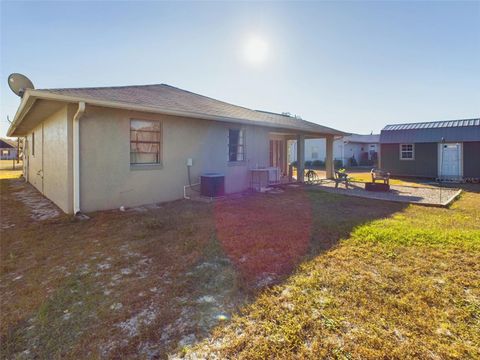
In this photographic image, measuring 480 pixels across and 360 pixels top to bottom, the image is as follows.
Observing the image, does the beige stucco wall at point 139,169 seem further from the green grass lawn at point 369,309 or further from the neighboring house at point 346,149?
the neighboring house at point 346,149

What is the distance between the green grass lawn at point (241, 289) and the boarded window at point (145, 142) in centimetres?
234

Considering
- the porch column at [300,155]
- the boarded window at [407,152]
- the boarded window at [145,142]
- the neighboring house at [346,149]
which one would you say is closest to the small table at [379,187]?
the porch column at [300,155]

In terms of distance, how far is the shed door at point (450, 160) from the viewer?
15.3m

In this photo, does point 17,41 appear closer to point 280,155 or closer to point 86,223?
point 86,223

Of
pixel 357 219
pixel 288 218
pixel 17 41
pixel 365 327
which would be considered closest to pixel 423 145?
pixel 357 219

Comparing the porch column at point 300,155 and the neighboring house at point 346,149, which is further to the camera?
the neighboring house at point 346,149

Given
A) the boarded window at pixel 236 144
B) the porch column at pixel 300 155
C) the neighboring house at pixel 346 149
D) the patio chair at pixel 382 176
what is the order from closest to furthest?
the boarded window at pixel 236 144 < the patio chair at pixel 382 176 < the porch column at pixel 300 155 < the neighboring house at pixel 346 149

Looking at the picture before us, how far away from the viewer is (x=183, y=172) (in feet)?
27.6

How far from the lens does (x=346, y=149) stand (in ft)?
101

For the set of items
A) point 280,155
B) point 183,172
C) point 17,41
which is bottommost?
point 183,172

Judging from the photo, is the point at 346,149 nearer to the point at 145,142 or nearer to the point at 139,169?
the point at 145,142

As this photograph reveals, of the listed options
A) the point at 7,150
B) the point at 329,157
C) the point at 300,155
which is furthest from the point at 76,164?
the point at 7,150

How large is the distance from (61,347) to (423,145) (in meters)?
19.6

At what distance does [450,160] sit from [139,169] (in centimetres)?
1752
